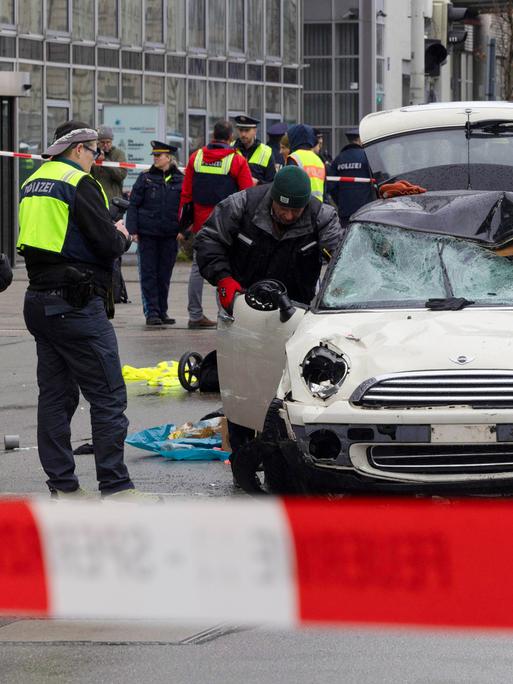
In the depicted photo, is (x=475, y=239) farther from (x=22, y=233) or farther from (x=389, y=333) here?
(x=22, y=233)

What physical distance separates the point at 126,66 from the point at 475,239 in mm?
23005

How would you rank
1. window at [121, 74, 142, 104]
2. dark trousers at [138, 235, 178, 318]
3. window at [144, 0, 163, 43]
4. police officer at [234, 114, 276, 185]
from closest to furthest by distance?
police officer at [234, 114, 276, 185], dark trousers at [138, 235, 178, 318], window at [121, 74, 142, 104], window at [144, 0, 163, 43]

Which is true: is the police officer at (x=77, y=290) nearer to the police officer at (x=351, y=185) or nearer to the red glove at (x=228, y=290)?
the red glove at (x=228, y=290)

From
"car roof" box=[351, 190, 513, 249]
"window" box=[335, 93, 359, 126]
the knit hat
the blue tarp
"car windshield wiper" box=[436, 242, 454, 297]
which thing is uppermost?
"window" box=[335, 93, 359, 126]

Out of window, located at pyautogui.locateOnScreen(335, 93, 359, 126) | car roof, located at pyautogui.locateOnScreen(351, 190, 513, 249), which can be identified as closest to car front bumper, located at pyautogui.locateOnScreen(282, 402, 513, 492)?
car roof, located at pyautogui.locateOnScreen(351, 190, 513, 249)

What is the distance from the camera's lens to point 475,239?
8.39m

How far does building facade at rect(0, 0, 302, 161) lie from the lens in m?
28.0

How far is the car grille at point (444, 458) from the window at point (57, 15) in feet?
73.2

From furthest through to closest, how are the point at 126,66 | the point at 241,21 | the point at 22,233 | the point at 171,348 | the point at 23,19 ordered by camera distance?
the point at 241,21 < the point at 126,66 < the point at 23,19 < the point at 171,348 < the point at 22,233

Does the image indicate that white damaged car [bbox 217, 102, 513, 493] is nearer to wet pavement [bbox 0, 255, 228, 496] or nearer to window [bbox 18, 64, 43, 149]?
wet pavement [bbox 0, 255, 228, 496]

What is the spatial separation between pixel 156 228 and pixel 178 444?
7.33 m

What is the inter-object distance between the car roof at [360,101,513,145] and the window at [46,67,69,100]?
17.1 metres

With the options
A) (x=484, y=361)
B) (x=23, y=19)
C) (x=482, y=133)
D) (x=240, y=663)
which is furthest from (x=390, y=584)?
(x=23, y=19)

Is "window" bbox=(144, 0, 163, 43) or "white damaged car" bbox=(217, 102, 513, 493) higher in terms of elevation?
"window" bbox=(144, 0, 163, 43)
